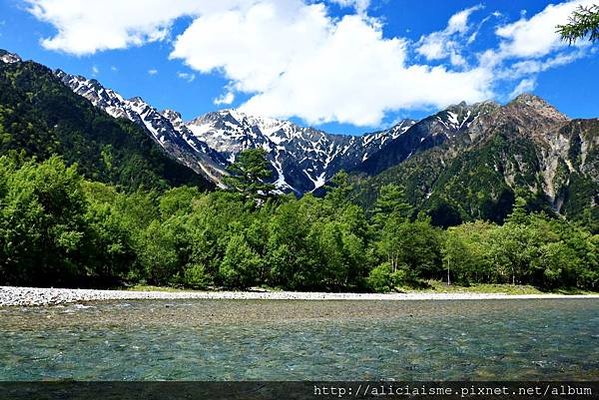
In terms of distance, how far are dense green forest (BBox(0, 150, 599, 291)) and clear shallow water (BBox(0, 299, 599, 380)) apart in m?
19.0

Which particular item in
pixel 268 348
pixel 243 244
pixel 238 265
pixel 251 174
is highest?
pixel 251 174

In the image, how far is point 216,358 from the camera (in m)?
17.3

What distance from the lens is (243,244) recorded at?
63531 mm

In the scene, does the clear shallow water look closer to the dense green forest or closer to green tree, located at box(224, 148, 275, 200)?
the dense green forest

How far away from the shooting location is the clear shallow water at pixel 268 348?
15.1 metres

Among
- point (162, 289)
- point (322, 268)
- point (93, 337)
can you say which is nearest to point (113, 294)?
point (162, 289)

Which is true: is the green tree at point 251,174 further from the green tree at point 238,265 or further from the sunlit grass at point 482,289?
the green tree at point 238,265

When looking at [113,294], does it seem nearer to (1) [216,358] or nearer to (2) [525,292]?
(1) [216,358]

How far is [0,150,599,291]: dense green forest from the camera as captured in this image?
155 ft

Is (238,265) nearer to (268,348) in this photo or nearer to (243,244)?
(243,244)

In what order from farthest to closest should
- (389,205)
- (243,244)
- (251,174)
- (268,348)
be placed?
→ 1. (389,205)
2. (251,174)
3. (243,244)
4. (268,348)

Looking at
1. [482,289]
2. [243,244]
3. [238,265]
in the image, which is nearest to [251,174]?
[243,244]

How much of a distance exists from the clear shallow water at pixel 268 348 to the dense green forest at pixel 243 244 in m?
19.0

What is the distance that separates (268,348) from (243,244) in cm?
4401
